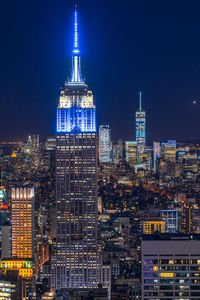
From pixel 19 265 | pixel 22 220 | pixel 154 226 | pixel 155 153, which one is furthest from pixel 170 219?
pixel 155 153

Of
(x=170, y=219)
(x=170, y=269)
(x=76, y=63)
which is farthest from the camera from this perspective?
(x=170, y=219)

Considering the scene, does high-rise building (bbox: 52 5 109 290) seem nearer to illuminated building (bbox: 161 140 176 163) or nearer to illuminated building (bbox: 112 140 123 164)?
illuminated building (bbox: 161 140 176 163)

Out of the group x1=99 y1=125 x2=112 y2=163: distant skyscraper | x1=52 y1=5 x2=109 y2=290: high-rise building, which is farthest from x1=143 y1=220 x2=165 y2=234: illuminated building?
x1=99 y1=125 x2=112 y2=163: distant skyscraper

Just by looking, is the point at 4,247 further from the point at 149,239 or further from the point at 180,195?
the point at 149,239

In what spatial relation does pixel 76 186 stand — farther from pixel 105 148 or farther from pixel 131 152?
pixel 131 152

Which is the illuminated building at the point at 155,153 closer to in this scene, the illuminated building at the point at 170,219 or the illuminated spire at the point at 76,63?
the illuminated building at the point at 170,219

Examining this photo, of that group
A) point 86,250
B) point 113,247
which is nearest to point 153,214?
point 113,247

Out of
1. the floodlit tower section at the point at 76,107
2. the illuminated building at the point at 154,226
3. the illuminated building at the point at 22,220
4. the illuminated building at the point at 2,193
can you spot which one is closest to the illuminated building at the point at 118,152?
the illuminated building at the point at 2,193

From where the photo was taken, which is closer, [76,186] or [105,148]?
[76,186]
